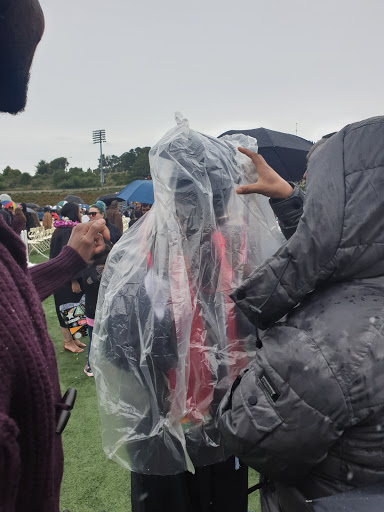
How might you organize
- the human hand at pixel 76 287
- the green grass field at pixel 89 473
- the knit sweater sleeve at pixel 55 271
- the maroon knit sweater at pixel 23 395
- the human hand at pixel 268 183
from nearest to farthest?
1. the maroon knit sweater at pixel 23 395
2. the knit sweater sleeve at pixel 55 271
3. the human hand at pixel 268 183
4. the green grass field at pixel 89 473
5. the human hand at pixel 76 287

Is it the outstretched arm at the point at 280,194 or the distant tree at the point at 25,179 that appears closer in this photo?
the outstretched arm at the point at 280,194

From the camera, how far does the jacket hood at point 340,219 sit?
83 cm

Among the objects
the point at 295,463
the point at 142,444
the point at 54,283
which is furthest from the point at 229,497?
the point at 54,283

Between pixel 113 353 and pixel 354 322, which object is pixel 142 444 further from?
pixel 354 322

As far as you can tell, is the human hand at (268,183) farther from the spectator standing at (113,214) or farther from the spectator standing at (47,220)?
the spectator standing at (47,220)

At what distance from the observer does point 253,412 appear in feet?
2.92

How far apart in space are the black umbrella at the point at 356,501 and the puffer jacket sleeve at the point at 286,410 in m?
0.08

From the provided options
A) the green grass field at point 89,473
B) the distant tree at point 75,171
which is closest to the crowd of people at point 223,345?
the green grass field at point 89,473

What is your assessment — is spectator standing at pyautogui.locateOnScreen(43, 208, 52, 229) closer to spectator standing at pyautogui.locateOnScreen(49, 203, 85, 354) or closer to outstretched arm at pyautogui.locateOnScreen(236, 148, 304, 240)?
spectator standing at pyautogui.locateOnScreen(49, 203, 85, 354)

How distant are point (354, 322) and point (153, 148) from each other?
930 millimetres

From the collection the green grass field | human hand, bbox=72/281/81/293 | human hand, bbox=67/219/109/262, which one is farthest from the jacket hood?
human hand, bbox=72/281/81/293

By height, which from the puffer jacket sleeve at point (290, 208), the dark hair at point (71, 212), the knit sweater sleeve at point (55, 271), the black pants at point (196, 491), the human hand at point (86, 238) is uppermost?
the puffer jacket sleeve at point (290, 208)

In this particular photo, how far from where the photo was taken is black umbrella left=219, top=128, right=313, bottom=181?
18.5 feet

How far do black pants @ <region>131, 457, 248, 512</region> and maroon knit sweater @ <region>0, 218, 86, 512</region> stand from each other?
2.15 ft
